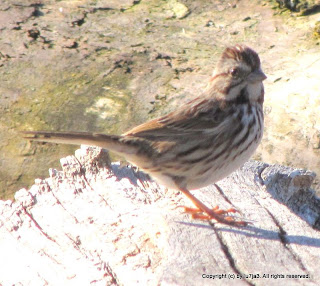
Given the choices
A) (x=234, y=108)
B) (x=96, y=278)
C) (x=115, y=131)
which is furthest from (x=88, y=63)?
(x=96, y=278)

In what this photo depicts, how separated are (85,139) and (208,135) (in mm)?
1008

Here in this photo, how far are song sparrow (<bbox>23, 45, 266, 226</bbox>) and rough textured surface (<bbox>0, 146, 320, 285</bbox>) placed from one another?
6.1 inches

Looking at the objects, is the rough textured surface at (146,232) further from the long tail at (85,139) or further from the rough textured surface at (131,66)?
the rough textured surface at (131,66)

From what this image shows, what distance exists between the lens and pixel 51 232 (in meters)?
4.64

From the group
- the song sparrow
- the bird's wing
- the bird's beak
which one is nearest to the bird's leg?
the song sparrow

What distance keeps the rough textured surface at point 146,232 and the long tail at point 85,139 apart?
0.14 metres

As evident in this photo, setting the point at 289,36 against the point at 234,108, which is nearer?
the point at 234,108

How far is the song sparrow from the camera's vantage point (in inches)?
209

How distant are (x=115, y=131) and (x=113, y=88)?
78 centimetres

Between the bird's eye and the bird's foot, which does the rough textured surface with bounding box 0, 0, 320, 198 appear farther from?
the bird's foot

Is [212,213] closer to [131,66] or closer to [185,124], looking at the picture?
[185,124]

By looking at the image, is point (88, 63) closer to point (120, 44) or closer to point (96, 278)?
point (120, 44)

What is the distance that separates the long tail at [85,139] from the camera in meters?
4.70

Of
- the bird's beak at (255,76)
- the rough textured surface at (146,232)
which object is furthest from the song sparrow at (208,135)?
the rough textured surface at (146,232)
